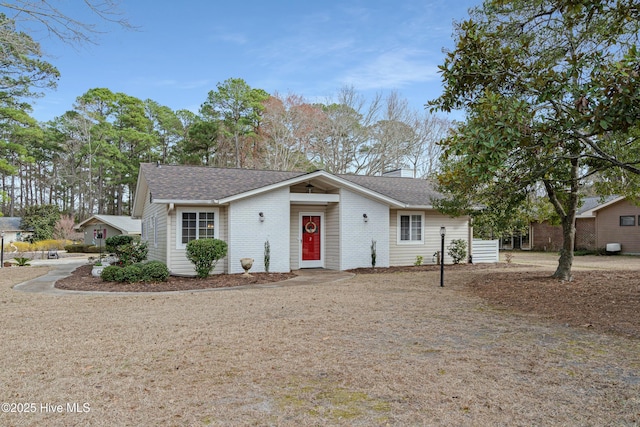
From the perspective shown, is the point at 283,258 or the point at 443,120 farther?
the point at 443,120

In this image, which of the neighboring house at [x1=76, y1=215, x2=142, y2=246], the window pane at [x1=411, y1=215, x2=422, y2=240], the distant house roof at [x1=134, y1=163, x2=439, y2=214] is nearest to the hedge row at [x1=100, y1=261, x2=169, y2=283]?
the distant house roof at [x1=134, y1=163, x2=439, y2=214]

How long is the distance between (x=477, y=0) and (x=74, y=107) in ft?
133

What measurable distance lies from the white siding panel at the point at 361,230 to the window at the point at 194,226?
4431mm

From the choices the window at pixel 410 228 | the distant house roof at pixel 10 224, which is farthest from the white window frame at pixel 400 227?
the distant house roof at pixel 10 224

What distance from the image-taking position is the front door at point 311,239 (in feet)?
51.7

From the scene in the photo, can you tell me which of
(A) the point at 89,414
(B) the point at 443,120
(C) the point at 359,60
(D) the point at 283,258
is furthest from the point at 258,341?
(B) the point at 443,120

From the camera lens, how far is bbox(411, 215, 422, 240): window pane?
56.4ft

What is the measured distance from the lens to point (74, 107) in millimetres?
40562

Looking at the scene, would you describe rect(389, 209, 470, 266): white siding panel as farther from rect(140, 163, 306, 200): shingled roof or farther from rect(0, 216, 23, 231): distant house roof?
rect(0, 216, 23, 231): distant house roof

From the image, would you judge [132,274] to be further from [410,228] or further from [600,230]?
[600,230]

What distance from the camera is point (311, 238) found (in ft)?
52.2

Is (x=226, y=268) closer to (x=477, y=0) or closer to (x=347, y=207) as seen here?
(x=347, y=207)

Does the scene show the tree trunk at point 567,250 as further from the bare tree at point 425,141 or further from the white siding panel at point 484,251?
the bare tree at point 425,141

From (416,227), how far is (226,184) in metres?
7.63
